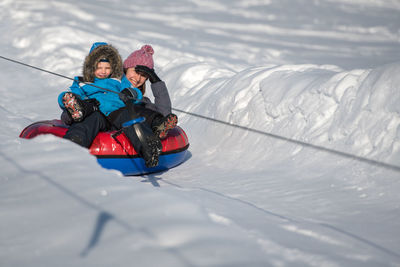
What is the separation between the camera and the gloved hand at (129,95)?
3.97m

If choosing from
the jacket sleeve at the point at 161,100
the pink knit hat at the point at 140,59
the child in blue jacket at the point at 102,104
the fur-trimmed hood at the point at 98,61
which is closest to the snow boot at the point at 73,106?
the child in blue jacket at the point at 102,104

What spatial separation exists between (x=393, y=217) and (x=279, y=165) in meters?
1.37

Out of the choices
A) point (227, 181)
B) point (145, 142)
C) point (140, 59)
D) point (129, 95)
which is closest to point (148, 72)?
point (140, 59)

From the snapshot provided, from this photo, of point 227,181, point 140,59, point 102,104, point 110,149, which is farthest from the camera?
point 140,59

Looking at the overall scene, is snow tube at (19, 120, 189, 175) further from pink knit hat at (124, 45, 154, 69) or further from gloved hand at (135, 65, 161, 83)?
pink knit hat at (124, 45, 154, 69)

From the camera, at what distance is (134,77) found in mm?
4605

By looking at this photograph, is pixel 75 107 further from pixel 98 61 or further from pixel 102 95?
pixel 98 61

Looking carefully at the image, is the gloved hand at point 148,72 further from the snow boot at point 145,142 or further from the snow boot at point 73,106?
the snow boot at point 73,106

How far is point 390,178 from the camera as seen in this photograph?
11.1ft

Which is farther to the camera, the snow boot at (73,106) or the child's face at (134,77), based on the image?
the child's face at (134,77)

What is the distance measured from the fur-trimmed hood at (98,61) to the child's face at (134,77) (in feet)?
0.82

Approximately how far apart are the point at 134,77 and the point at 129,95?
56 cm

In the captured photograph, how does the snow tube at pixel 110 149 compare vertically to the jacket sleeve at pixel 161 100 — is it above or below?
below

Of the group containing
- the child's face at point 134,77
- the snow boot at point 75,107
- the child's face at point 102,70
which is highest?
the child's face at point 102,70
